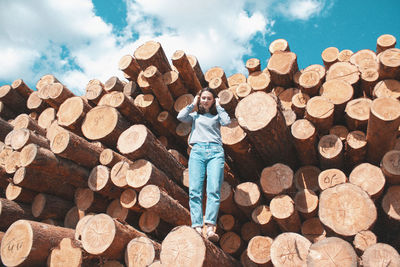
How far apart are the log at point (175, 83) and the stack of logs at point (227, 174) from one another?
0.06ft

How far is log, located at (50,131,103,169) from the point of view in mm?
4129

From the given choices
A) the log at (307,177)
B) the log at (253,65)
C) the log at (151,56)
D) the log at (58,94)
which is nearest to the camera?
the log at (307,177)

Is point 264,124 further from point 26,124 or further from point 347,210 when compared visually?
point 26,124

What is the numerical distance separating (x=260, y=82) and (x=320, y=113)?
169cm

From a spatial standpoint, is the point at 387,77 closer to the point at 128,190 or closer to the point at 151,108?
the point at 151,108

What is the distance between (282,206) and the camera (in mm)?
3600

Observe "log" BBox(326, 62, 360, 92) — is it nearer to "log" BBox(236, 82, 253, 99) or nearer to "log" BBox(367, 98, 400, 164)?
"log" BBox(367, 98, 400, 164)

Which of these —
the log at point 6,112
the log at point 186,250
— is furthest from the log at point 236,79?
the log at point 6,112

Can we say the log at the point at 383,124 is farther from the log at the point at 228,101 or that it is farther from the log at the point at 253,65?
the log at the point at 253,65

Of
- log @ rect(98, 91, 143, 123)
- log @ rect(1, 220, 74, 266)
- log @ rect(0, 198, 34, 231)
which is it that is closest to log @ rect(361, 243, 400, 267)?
log @ rect(1, 220, 74, 266)

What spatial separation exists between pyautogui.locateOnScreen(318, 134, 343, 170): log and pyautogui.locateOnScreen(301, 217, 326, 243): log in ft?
2.37

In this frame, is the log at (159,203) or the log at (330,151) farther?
the log at (330,151)

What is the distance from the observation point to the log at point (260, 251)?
3334 mm

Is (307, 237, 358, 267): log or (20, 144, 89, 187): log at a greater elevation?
(20, 144, 89, 187): log
